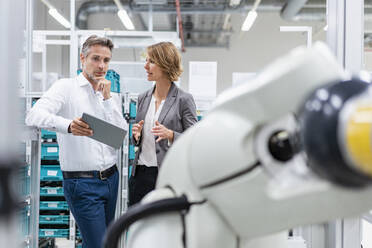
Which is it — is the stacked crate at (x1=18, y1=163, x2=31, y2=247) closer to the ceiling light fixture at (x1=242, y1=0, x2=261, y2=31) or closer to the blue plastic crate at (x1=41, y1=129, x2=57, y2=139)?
the blue plastic crate at (x1=41, y1=129, x2=57, y2=139)

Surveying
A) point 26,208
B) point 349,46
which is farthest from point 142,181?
point 349,46

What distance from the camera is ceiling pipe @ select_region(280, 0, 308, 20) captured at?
22.8 feet

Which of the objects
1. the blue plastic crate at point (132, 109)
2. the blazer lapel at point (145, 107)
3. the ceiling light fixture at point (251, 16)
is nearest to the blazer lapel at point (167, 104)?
the blazer lapel at point (145, 107)

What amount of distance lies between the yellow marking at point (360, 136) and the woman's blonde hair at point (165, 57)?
1.78 m

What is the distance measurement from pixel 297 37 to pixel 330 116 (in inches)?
389

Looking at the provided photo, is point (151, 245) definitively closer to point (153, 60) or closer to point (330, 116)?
point (330, 116)

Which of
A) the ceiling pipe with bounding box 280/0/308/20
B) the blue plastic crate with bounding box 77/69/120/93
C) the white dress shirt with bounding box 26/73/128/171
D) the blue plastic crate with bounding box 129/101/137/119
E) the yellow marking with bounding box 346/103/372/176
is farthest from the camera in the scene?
the ceiling pipe with bounding box 280/0/308/20

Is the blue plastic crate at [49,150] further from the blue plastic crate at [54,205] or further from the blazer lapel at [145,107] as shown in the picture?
the blazer lapel at [145,107]

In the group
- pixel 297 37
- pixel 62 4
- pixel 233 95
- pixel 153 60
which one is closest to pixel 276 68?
pixel 233 95

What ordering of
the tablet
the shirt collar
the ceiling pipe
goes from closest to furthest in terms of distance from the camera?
the tablet < the shirt collar < the ceiling pipe

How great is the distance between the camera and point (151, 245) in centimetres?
53

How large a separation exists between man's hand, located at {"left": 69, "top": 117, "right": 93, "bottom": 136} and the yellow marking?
159 cm

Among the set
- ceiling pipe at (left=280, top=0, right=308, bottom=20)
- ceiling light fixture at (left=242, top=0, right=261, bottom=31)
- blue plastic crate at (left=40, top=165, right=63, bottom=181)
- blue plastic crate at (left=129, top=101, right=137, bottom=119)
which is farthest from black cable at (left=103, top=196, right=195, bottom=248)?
ceiling pipe at (left=280, top=0, right=308, bottom=20)

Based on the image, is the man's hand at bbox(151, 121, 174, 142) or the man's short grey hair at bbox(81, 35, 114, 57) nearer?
the man's hand at bbox(151, 121, 174, 142)
